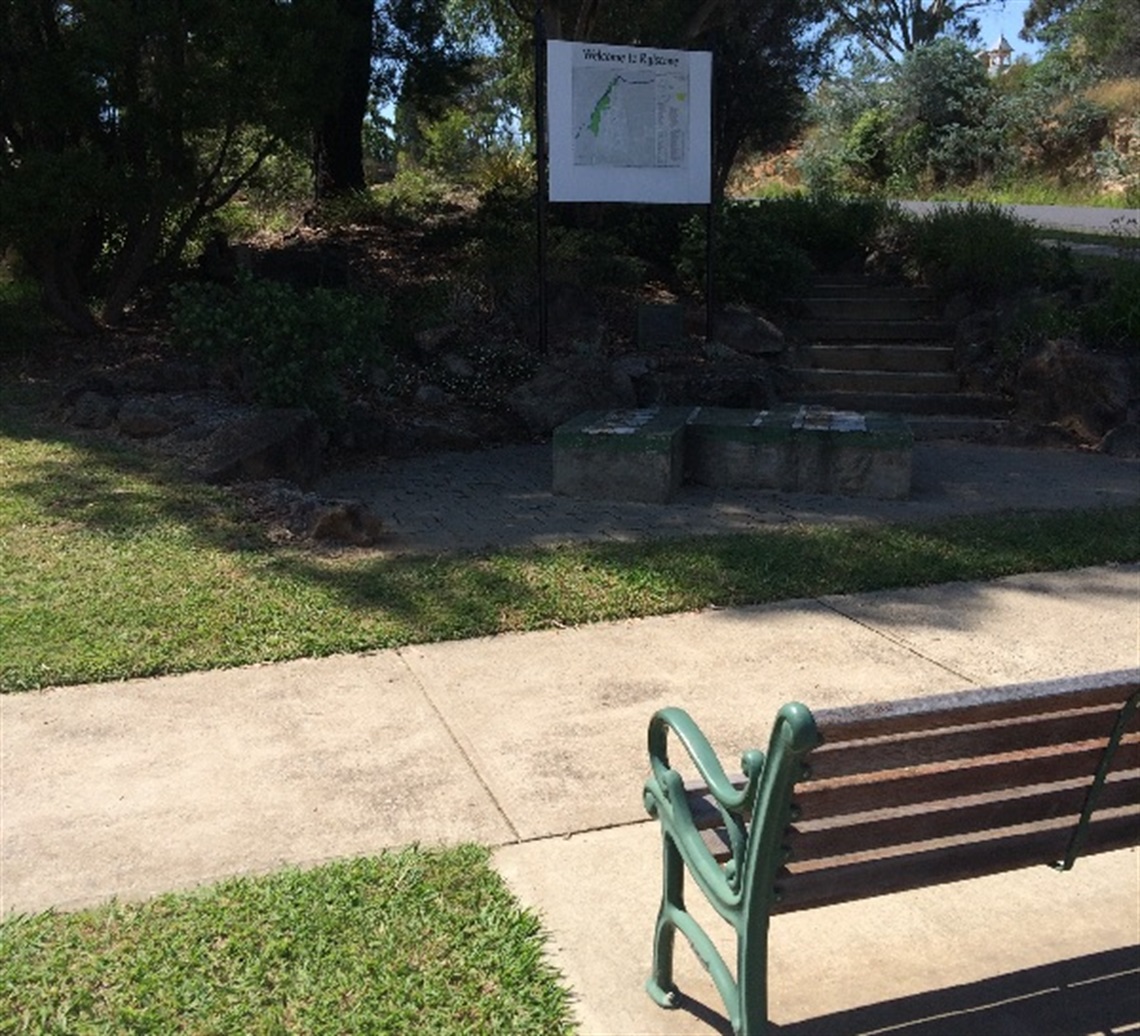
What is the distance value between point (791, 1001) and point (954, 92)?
36.3 metres

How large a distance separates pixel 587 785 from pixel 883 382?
7.96 meters

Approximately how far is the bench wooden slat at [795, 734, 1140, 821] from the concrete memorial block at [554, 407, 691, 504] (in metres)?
5.14

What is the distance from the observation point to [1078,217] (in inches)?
846

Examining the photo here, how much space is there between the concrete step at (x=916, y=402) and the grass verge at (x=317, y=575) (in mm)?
3185

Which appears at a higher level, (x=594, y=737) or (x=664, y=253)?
(x=664, y=253)

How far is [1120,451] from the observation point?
9.83 m

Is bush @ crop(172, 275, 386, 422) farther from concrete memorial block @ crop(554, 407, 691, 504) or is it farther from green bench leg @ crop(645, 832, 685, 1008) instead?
green bench leg @ crop(645, 832, 685, 1008)

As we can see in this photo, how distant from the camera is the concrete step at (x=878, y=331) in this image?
12.2 meters

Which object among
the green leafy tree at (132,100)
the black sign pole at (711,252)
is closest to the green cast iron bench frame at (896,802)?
the green leafy tree at (132,100)

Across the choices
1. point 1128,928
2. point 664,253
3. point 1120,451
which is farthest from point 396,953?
point 664,253

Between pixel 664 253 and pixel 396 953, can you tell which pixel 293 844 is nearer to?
pixel 396 953

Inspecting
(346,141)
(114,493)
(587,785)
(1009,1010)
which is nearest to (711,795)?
(1009,1010)

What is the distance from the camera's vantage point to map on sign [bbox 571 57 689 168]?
10.8 m

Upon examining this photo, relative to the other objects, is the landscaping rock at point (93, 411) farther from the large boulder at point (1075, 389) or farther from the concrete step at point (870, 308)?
the large boulder at point (1075, 389)
